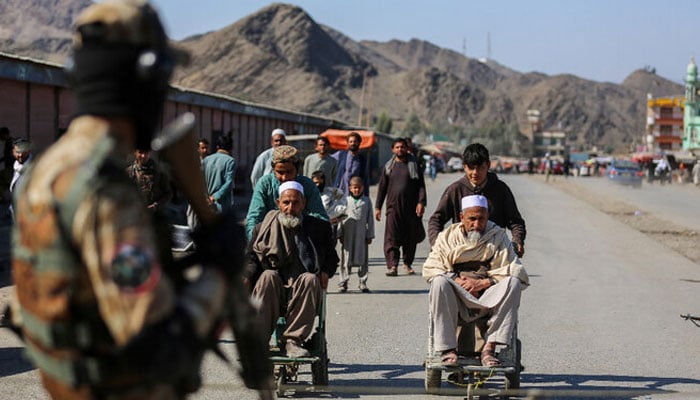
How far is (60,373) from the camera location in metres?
2.60

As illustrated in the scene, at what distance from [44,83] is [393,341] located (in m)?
12.0

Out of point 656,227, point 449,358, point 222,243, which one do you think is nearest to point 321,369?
point 449,358

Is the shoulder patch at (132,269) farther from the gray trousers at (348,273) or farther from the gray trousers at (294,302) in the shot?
the gray trousers at (348,273)

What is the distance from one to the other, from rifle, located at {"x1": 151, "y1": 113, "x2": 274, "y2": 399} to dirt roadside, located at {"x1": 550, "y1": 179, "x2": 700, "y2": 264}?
1560 cm

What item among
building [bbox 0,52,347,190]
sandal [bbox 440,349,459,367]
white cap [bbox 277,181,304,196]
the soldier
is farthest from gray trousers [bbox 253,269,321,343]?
the soldier

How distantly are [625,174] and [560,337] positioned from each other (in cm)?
5944

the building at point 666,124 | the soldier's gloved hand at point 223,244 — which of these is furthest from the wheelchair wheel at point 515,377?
the building at point 666,124

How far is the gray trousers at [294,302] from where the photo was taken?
23.5 feet

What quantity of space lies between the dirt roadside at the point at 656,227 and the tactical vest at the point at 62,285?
16.2 meters

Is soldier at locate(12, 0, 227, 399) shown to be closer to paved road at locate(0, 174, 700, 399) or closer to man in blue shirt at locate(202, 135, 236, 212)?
paved road at locate(0, 174, 700, 399)

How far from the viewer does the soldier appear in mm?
2424

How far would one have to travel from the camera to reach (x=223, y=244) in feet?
9.06

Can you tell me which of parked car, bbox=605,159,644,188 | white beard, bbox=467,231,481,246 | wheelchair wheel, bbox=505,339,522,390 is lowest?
parked car, bbox=605,159,644,188

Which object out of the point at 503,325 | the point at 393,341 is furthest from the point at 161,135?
the point at 393,341
